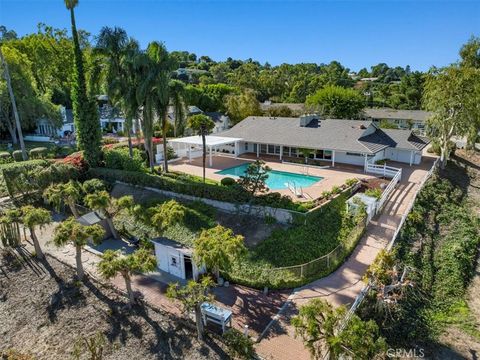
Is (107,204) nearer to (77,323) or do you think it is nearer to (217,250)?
(77,323)

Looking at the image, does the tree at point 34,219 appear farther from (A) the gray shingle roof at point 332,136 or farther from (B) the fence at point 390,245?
(A) the gray shingle roof at point 332,136

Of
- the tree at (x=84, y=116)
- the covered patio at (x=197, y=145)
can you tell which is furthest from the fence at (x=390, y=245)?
the tree at (x=84, y=116)

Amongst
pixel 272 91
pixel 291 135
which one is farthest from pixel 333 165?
pixel 272 91

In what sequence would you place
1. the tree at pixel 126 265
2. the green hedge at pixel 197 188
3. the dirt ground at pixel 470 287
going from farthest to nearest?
1. the green hedge at pixel 197 188
2. the tree at pixel 126 265
3. the dirt ground at pixel 470 287

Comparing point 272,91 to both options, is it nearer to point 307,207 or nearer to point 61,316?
point 307,207

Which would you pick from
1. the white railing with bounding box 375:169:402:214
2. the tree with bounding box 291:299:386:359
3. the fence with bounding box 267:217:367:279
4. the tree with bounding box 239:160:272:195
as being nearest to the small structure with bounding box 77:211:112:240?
the tree with bounding box 239:160:272:195

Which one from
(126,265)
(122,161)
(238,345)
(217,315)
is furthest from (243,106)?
(238,345)
